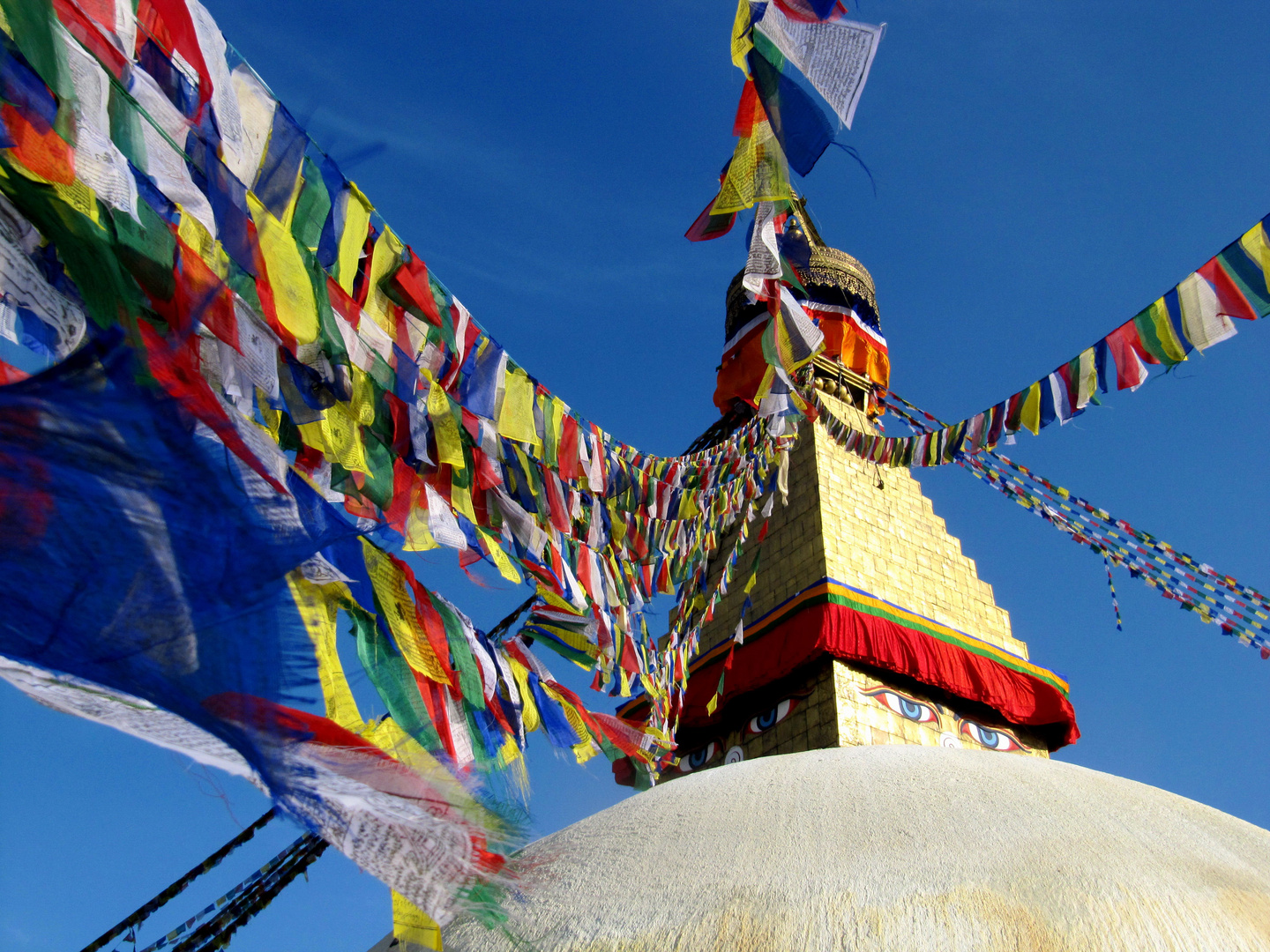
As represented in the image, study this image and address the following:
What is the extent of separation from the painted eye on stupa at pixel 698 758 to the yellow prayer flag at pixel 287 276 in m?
6.86

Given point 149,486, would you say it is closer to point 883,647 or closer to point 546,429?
point 546,429

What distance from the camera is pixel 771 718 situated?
322 inches

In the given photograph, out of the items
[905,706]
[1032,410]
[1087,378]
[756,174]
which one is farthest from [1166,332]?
[905,706]

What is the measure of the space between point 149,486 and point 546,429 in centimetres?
248

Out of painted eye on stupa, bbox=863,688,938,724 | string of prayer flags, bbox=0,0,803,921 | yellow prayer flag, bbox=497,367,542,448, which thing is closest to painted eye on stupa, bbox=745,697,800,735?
painted eye on stupa, bbox=863,688,938,724

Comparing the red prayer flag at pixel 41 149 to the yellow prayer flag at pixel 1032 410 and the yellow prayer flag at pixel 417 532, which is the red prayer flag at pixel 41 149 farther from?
the yellow prayer flag at pixel 1032 410

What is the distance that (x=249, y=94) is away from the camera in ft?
9.09

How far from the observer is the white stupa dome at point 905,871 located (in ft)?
9.05

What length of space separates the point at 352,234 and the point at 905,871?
9.67 feet

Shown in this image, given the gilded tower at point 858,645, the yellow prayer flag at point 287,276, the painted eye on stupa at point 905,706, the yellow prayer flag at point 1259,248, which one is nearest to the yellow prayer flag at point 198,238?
the yellow prayer flag at point 287,276

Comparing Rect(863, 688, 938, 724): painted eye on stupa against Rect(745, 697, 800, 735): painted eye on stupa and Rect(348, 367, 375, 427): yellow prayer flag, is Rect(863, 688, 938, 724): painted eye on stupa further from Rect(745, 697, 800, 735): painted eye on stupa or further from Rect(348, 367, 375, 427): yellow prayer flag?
Rect(348, 367, 375, 427): yellow prayer flag

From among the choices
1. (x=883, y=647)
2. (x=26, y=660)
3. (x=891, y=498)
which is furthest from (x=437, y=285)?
(x=891, y=498)

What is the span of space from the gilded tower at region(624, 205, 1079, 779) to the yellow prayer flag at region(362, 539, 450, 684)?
184 inches

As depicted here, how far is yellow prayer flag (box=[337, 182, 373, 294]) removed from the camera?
10.3ft
